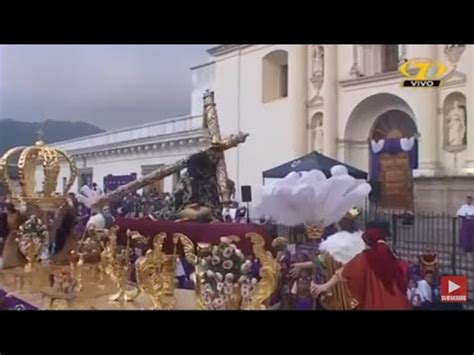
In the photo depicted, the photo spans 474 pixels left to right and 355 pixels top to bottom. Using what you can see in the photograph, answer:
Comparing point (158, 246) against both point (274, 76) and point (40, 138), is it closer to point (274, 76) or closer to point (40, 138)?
point (40, 138)

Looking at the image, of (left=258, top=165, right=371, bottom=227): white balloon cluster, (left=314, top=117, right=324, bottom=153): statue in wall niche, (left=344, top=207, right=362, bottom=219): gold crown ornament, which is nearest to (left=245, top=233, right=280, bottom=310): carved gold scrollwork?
(left=258, top=165, right=371, bottom=227): white balloon cluster

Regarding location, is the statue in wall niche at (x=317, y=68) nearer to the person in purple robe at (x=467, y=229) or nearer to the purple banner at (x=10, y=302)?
the person in purple robe at (x=467, y=229)

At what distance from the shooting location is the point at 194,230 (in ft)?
13.9

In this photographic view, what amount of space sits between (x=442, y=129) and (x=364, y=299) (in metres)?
1.26

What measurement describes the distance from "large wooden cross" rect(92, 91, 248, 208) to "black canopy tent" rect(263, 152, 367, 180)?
0.31m

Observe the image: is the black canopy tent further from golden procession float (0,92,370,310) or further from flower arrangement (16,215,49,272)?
flower arrangement (16,215,49,272)

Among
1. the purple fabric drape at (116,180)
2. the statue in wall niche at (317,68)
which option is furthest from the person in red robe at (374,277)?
the purple fabric drape at (116,180)

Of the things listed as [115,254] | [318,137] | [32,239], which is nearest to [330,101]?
[318,137]

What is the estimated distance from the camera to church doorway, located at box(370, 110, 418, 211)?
4.18m

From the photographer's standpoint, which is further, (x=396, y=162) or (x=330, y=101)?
(x=330, y=101)

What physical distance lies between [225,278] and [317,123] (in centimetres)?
127

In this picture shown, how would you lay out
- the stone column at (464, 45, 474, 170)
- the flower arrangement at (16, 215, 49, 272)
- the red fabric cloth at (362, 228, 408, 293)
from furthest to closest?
the flower arrangement at (16, 215, 49, 272)
the red fabric cloth at (362, 228, 408, 293)
the stone column at (464, 45, 474, 170)

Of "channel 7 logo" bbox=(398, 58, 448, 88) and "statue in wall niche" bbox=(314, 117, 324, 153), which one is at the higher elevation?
"channel 7 logo" bbox=(398, 58, 448, 88)
